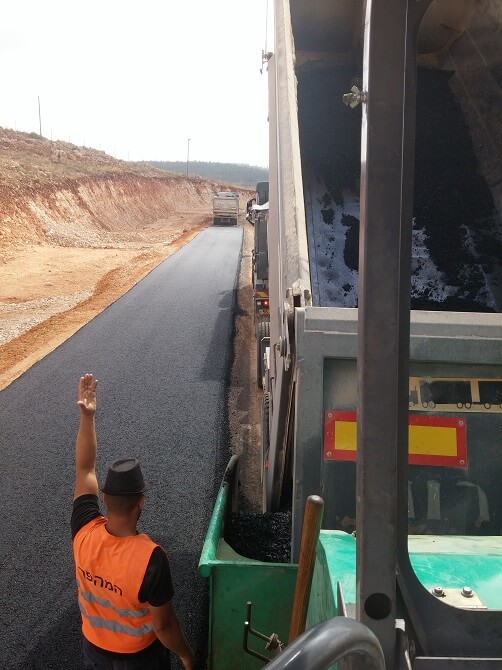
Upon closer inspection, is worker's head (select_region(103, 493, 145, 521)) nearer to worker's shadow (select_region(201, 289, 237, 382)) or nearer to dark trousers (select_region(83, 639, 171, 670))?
dark trousers (select_region(83, 639, 171, 670))

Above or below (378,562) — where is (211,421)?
below

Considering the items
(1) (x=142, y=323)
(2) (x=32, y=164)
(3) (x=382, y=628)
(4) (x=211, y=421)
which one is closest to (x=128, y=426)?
(4) (x=211, y=421)

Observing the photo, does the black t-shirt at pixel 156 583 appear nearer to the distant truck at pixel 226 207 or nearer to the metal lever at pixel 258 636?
the metal lever at pixel 258 636

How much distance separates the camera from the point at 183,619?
3.69 meters

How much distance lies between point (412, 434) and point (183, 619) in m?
1.91

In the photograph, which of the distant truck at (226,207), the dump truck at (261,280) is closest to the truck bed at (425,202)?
the dump truck at (261,280)

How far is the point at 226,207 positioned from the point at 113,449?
2664 cm

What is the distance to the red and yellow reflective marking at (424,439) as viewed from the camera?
2676 mm

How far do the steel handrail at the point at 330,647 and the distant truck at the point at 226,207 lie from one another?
31.0 meters

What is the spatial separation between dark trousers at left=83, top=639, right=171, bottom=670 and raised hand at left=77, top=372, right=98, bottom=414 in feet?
3.26

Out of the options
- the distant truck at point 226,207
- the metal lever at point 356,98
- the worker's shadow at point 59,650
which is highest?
the distant truck at point 226,207

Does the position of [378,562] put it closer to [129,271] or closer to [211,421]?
[211,421]

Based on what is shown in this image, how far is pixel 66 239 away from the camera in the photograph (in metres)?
23.7

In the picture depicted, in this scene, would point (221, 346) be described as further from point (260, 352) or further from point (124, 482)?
point (124, 482)
